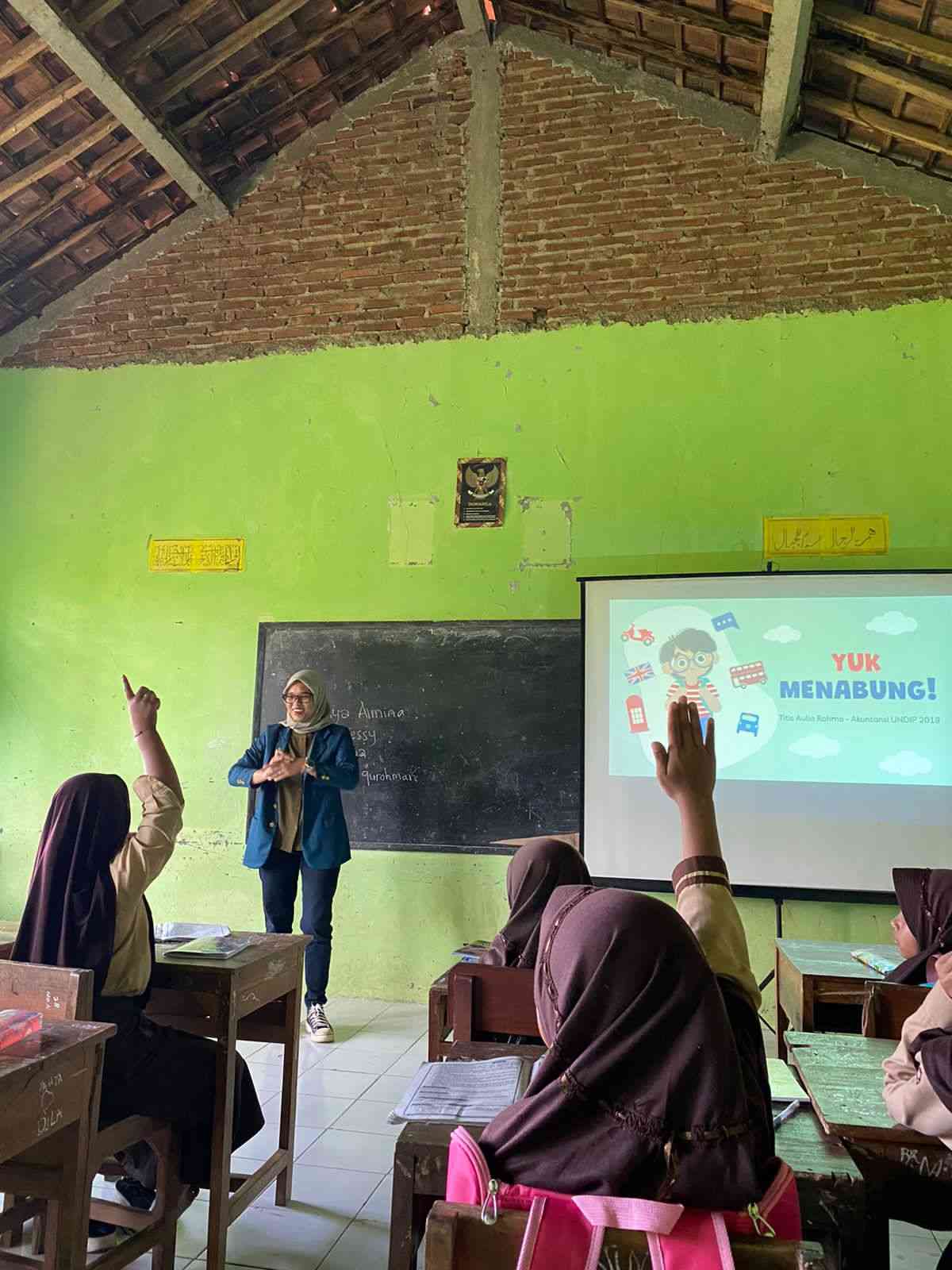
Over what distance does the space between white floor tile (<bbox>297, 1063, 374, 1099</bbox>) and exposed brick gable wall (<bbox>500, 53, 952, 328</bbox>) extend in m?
3.39

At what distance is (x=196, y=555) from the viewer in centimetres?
455

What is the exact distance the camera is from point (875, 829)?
3.57 meters

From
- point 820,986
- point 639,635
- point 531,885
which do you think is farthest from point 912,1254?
point 639,635

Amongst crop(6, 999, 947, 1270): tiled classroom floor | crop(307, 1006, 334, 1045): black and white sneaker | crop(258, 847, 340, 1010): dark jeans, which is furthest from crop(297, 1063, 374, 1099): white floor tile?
crop(258, 847, 340, 1010): dark jeans

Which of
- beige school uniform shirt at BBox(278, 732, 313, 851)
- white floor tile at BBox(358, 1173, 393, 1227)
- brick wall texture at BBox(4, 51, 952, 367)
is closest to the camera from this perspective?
white floor tile at BBox(358, 1173, 393, 1227)

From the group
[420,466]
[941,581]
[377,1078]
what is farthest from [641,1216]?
[420,466]

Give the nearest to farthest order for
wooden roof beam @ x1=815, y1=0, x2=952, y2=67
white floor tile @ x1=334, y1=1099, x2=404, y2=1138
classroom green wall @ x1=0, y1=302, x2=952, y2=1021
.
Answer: white floor tile @ x1=334, y1=1099, x2=404, y2=1138 < wooden roof beam @ x1=815, y1=0, x2=952, y2=67 < classroom green wall @ x1=0, y1=302, x2=952, y2=1021

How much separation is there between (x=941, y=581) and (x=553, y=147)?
2802 millimetres

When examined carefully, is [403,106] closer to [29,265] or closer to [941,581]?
[29,265]

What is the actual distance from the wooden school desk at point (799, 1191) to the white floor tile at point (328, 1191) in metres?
1.23

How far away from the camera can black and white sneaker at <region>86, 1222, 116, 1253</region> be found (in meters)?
1.93

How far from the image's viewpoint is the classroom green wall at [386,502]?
13.1ft

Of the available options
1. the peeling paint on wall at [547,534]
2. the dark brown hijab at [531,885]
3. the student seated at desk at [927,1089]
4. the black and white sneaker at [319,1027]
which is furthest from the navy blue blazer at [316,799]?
the student seated at desk at [927,1089]

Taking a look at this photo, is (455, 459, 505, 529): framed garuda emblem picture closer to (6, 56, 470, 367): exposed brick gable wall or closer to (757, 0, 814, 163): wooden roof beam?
(6, 56, 470, 367): exposed brick gable wall
